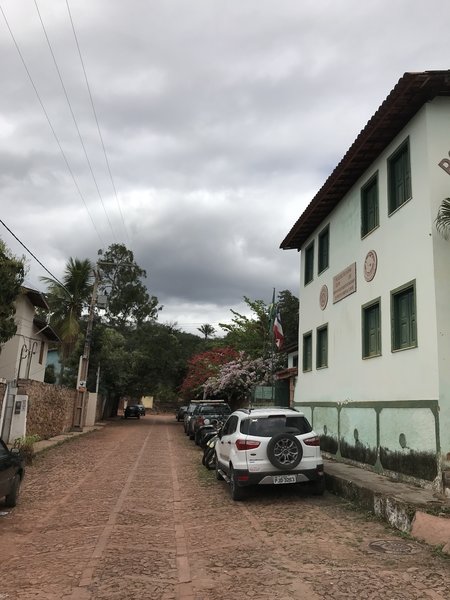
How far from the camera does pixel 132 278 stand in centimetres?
5116

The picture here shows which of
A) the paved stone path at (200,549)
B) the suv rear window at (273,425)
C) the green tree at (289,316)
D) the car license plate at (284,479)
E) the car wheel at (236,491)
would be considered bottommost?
the paved stone path at (200,549)

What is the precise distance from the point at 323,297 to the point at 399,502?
9.01 meters

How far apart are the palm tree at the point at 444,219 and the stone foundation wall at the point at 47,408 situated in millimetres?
14886

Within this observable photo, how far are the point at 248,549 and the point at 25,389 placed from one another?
14397 mm

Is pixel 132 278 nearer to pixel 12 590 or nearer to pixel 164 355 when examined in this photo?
pixel 164 355

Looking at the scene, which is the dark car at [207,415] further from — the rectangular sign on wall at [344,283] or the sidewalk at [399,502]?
the sidewalk at [399,502]

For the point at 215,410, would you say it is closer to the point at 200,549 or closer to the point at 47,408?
the point at 47,408

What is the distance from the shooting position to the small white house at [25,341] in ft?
83.9

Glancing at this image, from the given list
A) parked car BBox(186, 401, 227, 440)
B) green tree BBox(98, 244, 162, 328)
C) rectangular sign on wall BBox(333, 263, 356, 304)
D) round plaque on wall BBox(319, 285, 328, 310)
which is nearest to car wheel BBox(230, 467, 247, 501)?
rectangular sign on wall BBox(333, 263, 356, 304)

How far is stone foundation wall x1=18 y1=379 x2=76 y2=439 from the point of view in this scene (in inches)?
749

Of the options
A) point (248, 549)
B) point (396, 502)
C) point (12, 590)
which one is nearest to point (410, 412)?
point (396, 502)

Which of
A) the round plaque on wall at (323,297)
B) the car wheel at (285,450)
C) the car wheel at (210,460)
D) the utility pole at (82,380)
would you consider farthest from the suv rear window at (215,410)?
the car wheel at (285,450)

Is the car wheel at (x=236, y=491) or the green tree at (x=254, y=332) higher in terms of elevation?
the green tree at (x=254, y=332)

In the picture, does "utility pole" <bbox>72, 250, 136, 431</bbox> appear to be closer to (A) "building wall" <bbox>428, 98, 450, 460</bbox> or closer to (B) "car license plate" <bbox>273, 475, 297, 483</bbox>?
(B) "car license plate" <bbox>273, 475, 297, 483</bbox>
